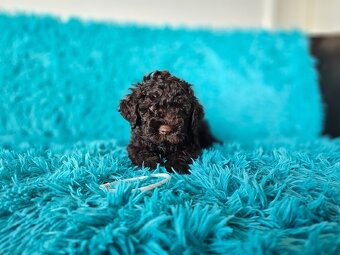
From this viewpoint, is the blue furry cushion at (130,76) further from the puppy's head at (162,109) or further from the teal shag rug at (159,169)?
the puppy's head at (162,109)

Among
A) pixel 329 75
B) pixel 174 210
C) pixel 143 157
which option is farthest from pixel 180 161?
pixel 329 75

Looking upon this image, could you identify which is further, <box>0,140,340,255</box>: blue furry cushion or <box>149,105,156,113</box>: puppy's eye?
<box>149,105,156,113</box>: puppy's eye

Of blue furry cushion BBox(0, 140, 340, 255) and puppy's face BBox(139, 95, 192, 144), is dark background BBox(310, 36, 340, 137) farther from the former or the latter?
puppy's face BBox(139, 95, 192, 144)

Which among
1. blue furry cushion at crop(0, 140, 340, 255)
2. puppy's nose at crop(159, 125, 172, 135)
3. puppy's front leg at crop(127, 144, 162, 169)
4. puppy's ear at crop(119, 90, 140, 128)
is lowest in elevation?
blue furry cushion at crop(0, 140, 340, 255)

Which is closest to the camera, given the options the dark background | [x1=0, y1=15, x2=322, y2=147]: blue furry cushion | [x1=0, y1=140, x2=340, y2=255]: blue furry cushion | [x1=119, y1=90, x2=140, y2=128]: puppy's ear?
[x1=0, y1=140, x2=340, y2=255]: blue furry cushion

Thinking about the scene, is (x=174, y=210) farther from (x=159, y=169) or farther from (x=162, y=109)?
(x=162, y=109)

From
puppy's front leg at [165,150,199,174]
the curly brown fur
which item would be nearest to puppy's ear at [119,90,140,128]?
the curly brown fur

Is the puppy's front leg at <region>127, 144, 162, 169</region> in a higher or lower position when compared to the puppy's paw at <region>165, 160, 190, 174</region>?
higher

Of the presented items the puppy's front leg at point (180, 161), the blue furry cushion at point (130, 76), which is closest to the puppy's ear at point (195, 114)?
the puppy's front leg at point (180, 161)
